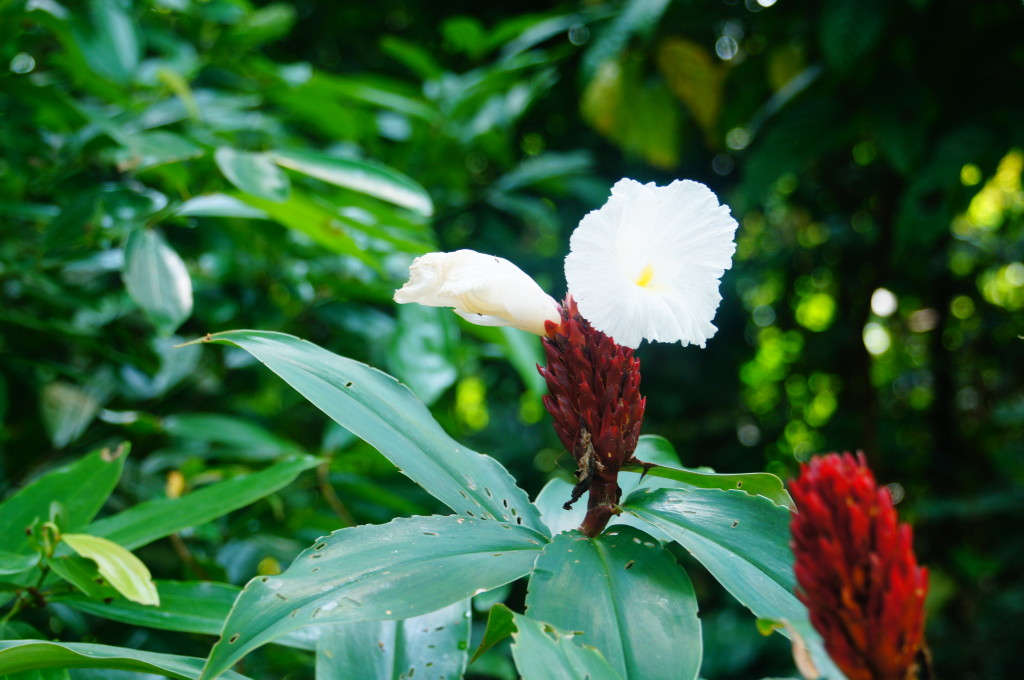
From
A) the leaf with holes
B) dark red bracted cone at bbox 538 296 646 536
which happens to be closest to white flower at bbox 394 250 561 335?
dark red bracted cone at bbox 538 296 646 536

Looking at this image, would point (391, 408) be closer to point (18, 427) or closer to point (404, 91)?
point (18, 427)

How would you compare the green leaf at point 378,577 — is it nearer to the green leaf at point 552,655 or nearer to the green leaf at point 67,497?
the green leaf at point 552,655

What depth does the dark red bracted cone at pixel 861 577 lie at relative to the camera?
1.03ft

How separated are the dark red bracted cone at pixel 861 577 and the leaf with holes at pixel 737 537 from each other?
0.07m

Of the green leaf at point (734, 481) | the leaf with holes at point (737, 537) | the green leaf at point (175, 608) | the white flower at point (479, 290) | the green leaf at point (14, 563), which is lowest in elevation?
the green leaf at point (175, 608)

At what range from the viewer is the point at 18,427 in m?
1.12

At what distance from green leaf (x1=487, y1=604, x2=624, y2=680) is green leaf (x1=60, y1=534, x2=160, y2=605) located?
26cm

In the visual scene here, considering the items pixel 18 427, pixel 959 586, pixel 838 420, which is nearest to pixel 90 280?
pixel 18 427

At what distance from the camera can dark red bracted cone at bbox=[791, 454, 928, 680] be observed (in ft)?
1.03

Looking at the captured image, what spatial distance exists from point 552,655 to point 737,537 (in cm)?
15

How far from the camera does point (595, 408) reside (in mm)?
478

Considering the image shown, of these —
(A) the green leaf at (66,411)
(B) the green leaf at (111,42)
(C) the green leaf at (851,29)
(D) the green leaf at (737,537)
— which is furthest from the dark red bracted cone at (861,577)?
(C) the green leaf at (851,29)

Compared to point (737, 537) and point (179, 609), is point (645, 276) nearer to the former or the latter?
point (737, 537)

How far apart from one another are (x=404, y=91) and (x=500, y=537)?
1312 millimetres
